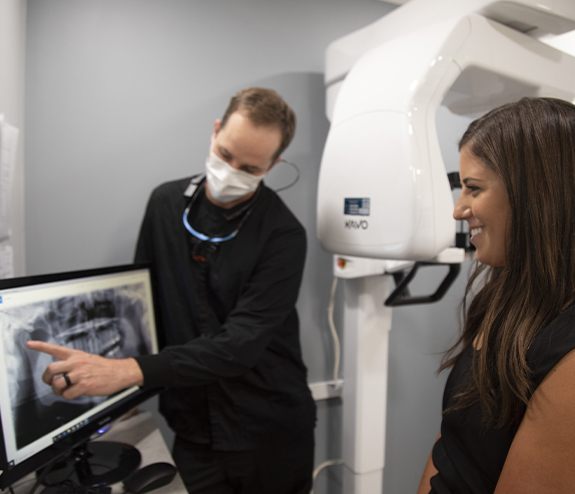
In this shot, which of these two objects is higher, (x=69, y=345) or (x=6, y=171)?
(x=6, y=171)

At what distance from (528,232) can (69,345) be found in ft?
3.22

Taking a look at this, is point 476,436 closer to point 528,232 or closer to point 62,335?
point 528,232

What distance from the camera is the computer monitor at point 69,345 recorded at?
90cm

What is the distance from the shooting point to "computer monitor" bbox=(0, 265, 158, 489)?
0.90 m

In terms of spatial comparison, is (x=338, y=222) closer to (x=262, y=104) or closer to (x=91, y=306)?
(x=262, y=104)

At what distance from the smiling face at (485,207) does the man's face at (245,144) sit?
0.58 metres

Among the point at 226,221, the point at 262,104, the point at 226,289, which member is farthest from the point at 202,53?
the point at 226,289

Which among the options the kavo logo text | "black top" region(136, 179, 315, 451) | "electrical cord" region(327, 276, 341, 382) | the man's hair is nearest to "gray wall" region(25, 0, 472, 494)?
"electrical cord" region(327, 276, 341, 382)

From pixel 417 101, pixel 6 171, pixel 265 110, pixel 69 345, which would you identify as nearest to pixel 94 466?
pixel 69 345

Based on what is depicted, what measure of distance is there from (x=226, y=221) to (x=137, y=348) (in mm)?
437

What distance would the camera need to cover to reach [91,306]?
1.12m

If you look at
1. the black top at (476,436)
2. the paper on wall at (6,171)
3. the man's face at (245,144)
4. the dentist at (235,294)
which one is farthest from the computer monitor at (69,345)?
the black top at (476,436)

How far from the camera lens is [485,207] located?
828mm

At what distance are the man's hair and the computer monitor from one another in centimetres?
52
